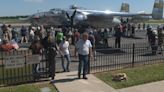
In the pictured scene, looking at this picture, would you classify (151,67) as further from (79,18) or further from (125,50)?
(79,18)

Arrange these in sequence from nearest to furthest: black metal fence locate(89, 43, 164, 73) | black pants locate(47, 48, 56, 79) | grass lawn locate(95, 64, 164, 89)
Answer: black pants locate(47, 48, 56, 79) → grass lawn locate(95, 64, 164, 89) → black metal fence locate(89, 43, 164, 73)

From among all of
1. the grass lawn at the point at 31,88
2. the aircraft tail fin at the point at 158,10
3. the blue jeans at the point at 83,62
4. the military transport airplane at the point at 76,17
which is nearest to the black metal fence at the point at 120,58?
the blue jeans at the point at 83,62

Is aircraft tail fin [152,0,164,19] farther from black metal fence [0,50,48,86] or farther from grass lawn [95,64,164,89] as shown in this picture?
black metal fence [0,50,48,86]

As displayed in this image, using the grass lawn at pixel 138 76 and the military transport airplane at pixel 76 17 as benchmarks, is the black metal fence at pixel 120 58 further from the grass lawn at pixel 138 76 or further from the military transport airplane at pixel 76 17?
the military transport airplane at pixel 76 17

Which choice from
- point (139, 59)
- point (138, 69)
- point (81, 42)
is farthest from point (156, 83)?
point (139, 59)

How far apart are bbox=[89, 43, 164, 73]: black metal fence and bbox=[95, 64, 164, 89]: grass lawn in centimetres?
77

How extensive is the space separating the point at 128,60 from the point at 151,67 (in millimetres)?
1677

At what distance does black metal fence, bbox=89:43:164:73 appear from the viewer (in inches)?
553

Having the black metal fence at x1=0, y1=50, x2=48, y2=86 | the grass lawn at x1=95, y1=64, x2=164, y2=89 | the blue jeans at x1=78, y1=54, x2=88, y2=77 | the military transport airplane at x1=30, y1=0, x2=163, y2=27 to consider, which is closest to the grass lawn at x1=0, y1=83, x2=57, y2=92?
the black metal fence at x1=0, y1=50, x2=48, y2=86

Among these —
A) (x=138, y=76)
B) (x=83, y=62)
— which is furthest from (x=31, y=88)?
(x=138, y=76)

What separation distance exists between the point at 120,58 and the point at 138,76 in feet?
11.6

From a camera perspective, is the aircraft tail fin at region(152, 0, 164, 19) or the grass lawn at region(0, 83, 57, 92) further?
the aircraft tail fin at region(152, 0, 164, 19)

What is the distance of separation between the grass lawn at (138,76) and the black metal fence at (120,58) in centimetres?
77

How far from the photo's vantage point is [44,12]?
3422 centimetres
